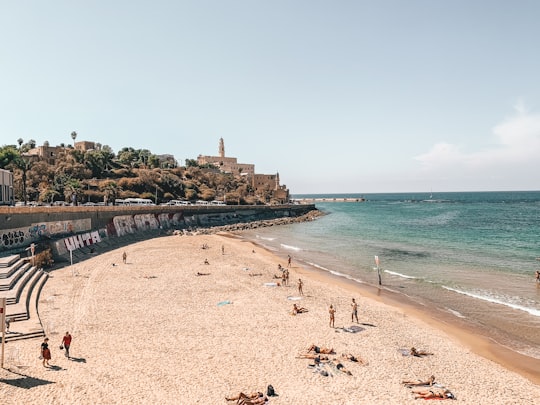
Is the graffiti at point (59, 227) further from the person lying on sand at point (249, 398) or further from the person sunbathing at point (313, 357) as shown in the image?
the person lying on sand at point (249, 398)

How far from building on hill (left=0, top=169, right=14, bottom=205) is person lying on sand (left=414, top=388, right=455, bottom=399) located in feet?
160

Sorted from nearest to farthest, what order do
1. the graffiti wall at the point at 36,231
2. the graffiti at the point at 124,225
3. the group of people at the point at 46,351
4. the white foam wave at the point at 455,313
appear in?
1. the group of people at the point at 46,351
2. the white foam wave at the point at 455,313
3. the graffiti wall at the point at 36,231
4. the graffiti at the point at 124,225

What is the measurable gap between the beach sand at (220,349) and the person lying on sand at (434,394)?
296 mm

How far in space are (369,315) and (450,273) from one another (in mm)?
17928

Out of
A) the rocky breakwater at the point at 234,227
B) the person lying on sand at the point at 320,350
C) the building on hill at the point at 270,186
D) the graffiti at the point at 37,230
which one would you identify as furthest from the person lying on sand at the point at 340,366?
the building on hill at the point at 270,186

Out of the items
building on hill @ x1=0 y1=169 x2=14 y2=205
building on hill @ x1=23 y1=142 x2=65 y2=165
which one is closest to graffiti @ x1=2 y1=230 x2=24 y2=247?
building on hill @ x1=0 y1=169 x2=14 y2=205

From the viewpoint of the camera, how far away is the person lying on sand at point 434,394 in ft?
47.4

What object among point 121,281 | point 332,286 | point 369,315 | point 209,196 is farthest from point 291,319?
point 209,196

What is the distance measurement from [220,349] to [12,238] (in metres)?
25.3

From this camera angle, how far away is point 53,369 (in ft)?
49.8

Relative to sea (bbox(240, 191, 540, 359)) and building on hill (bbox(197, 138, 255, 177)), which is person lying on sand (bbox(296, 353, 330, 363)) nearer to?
sea (bbox(240, 191, 540, 359))

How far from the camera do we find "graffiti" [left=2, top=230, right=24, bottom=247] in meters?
31.8

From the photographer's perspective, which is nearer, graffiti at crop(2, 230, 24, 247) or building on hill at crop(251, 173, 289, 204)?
graffiti at crop(2, 230, 24, 247)

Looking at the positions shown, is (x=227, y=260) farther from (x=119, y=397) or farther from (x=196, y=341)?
(x=119, y=397)
